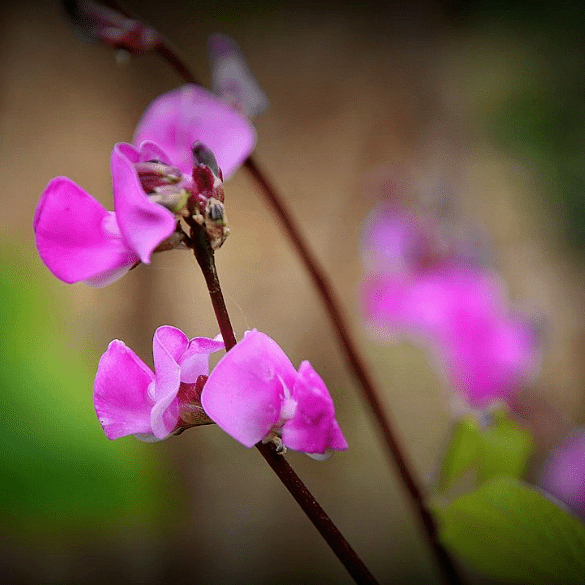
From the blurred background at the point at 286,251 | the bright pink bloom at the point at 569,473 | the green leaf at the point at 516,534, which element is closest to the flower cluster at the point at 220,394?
the green leaf at the point at 516,534

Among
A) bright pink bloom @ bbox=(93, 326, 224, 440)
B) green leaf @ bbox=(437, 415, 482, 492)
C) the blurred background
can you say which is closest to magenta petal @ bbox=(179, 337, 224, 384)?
bright pink bloom @ bbox=(93, 326, 224, 440)

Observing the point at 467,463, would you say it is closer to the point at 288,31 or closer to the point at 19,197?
the point at 19,197

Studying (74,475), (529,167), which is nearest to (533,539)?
(74,475)

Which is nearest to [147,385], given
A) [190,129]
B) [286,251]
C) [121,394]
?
[121,394]

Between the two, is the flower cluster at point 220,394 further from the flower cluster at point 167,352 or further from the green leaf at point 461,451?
the green leaf at point 461,451

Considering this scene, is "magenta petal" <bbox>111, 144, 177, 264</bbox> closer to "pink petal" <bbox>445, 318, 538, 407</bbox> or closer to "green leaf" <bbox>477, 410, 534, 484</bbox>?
"green leaf" <bbox>477, 410, 534, 484</bbox>

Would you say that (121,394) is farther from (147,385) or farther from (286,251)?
(286,251)
